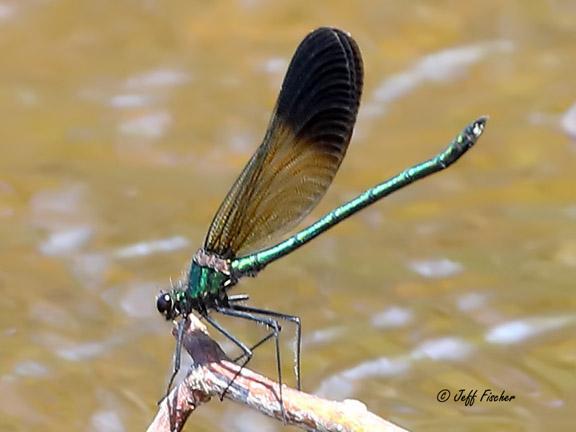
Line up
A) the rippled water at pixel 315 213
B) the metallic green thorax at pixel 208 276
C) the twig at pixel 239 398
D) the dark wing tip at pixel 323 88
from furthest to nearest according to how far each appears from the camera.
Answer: the rippled water at pixel 315 213 → the metallic green thorax at pixel 208 276 → the dark wing tip at pixel 323 88 → the twig at pixel 239 398

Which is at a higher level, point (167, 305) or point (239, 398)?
point (167, 305)

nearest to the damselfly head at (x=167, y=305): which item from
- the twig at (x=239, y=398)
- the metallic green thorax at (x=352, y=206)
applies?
the metallic green thorax at (x=352, y=206)

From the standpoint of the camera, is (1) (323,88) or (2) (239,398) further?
(1) (323,88)

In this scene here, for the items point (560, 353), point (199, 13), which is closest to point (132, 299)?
point (560, 353)

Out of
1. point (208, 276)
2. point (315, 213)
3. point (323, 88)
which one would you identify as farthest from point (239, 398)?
point (315, 213)

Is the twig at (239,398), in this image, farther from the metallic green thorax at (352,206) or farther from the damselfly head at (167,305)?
the metallic green thorax at (352,206)

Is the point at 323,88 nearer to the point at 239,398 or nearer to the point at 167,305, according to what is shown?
the point at 167,305
